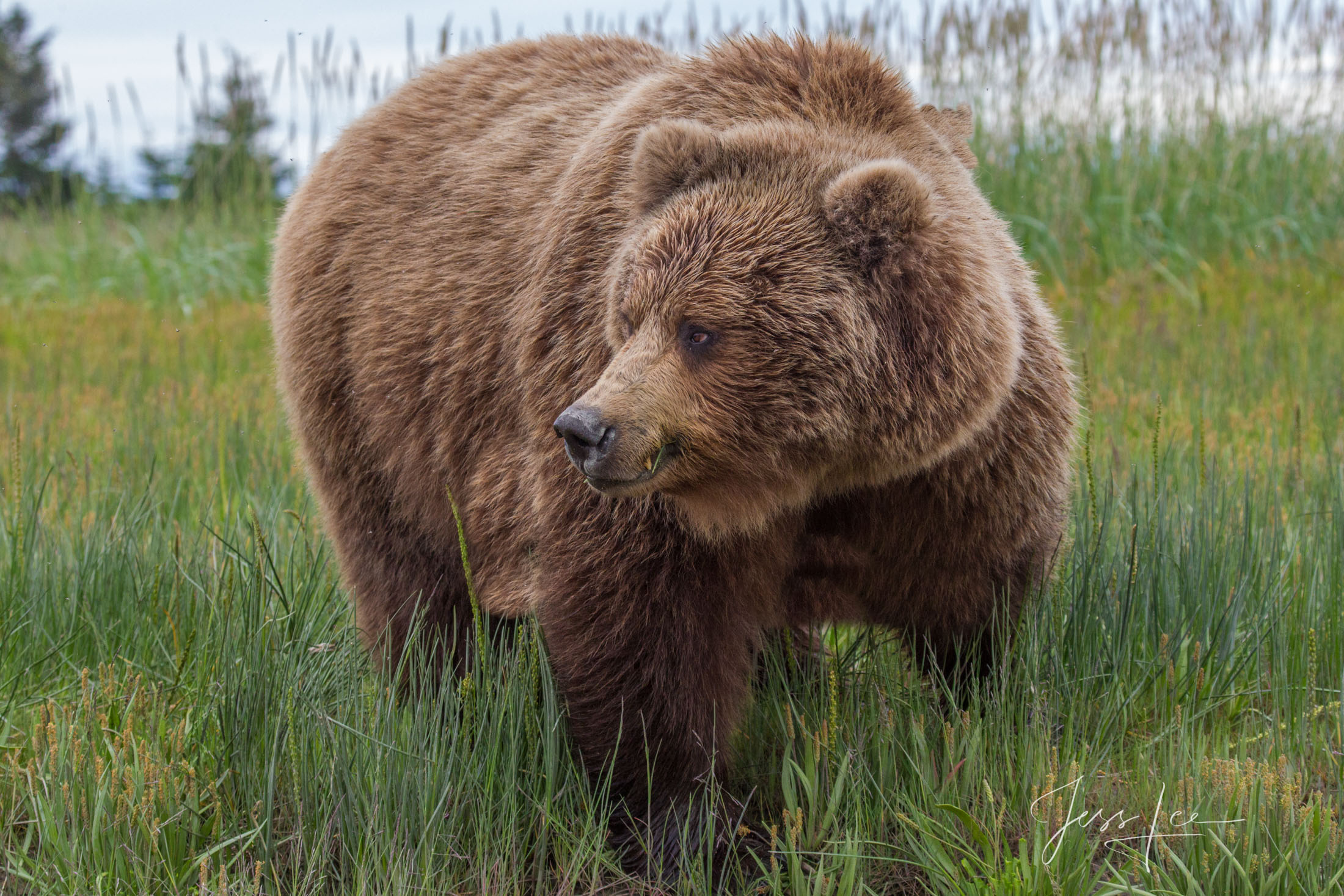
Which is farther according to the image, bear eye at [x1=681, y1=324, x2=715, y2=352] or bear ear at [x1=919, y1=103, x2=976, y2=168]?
bear ear at [x1=919, y1=103, x2=976, y2=168]

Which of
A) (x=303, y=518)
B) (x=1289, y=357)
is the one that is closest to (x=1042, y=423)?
(x=303, y=518)

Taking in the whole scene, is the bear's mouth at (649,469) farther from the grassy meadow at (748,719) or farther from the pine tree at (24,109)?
the pine tree at (24,109)

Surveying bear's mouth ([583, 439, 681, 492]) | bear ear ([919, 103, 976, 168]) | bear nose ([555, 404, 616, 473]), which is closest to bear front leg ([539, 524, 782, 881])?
bear's mouth ([583, 439, 681, 492])

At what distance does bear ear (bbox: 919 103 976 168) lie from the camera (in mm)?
3258

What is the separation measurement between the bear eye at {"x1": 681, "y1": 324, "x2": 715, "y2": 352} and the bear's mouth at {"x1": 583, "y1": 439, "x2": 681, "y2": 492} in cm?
20

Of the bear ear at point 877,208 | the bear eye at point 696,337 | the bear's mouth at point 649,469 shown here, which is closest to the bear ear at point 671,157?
the bear ear at point 877,208

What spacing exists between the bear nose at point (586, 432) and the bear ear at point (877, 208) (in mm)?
686

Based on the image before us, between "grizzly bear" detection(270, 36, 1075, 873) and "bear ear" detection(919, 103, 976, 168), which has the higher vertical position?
"bear ear" detection(919, 103, 976, 168)

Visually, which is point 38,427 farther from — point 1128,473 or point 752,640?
point 1128,473

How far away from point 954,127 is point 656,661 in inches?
64.2
